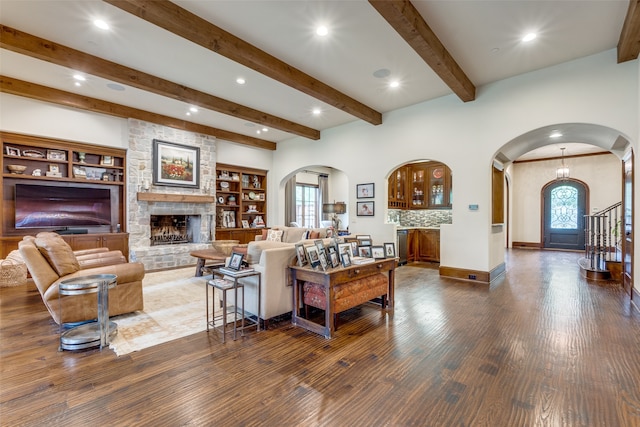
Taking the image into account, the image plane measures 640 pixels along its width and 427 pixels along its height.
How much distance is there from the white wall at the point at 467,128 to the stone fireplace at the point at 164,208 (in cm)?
67

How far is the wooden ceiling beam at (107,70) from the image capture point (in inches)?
144

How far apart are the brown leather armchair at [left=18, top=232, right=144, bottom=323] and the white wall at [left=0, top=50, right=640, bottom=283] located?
3755mm

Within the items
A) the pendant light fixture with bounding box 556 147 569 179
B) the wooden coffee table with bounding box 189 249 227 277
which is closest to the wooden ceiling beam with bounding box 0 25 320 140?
the wooden coffee table with bounding box 189 249 227 277

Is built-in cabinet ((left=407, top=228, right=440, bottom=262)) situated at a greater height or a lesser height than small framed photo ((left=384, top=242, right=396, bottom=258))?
lesser

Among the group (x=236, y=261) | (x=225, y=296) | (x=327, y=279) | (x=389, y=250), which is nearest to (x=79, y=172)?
(x=236, y=261)

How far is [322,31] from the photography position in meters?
3.66

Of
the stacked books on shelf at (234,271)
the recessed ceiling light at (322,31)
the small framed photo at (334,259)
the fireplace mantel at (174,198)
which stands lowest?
the stacked books on shelf at (234,271)

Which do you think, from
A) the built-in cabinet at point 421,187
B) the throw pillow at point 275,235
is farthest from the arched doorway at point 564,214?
the throw pillow at point 275,235

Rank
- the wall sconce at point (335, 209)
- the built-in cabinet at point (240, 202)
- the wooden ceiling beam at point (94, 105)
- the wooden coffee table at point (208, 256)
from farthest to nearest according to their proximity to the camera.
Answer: the wall sconce at point (335, 209) < the built-in cabinet at point (240, 202) < the wooden coffee table at point (208, 256) < the wooden ceiling beam at point (94, 105)

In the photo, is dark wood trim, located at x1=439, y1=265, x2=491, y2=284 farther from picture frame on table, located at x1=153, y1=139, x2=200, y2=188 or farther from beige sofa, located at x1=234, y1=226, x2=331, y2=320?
picture frame on table, located at x1=153, y1=139, x2=200, y2=188

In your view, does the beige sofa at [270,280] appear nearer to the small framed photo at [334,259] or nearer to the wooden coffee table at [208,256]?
the small framed photo at [334,259]

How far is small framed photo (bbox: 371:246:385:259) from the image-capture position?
3713mm

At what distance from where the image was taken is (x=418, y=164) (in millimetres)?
8492

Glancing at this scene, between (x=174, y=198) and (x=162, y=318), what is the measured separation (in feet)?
13.4
